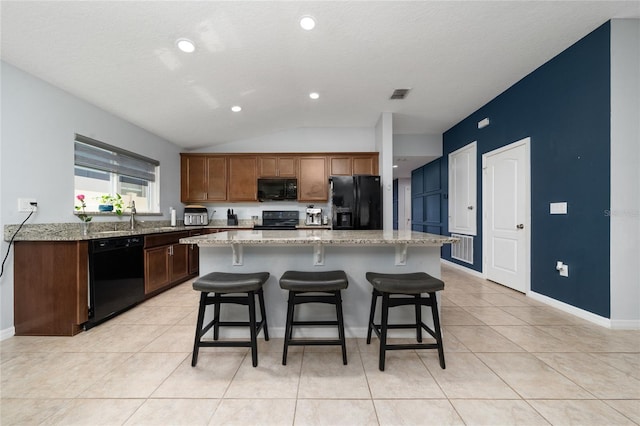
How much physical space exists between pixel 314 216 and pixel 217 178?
199cm

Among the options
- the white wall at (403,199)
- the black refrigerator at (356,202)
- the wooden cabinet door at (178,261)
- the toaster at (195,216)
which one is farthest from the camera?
the white wall at (403,199)

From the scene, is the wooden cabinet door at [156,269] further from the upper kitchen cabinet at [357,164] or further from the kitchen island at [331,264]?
the upper kitchen cabinet at [357,164]

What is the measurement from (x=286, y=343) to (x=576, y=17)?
144 inches

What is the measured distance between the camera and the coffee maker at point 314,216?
492 cm

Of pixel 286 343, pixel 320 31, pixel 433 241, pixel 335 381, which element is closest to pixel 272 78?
pixel 320 31

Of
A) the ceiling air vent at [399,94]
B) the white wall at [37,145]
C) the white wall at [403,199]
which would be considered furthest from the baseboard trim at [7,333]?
the white wall at [403,199]

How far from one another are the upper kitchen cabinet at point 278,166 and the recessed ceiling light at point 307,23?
2.72 meters

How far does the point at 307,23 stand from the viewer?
7.23ft

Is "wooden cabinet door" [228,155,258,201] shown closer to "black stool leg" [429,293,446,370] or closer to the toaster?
the toaster

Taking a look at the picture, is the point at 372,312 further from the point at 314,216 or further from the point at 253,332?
the point at 314,216

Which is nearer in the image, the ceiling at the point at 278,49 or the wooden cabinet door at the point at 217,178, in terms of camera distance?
the ceiling at the point at 278,49

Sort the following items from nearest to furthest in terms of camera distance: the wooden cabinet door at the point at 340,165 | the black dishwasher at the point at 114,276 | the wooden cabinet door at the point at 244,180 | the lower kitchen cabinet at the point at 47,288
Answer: the lower kitchen cabinet at the point at 47,288
the black dishwasher at the point at 114,276
the wooden cabinet door at the point at 340,165
the wooden cabinet door at the point at 244,180

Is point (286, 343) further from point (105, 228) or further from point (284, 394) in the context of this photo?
point (105, 228)

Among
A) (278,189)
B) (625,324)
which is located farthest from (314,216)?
(625,324)
